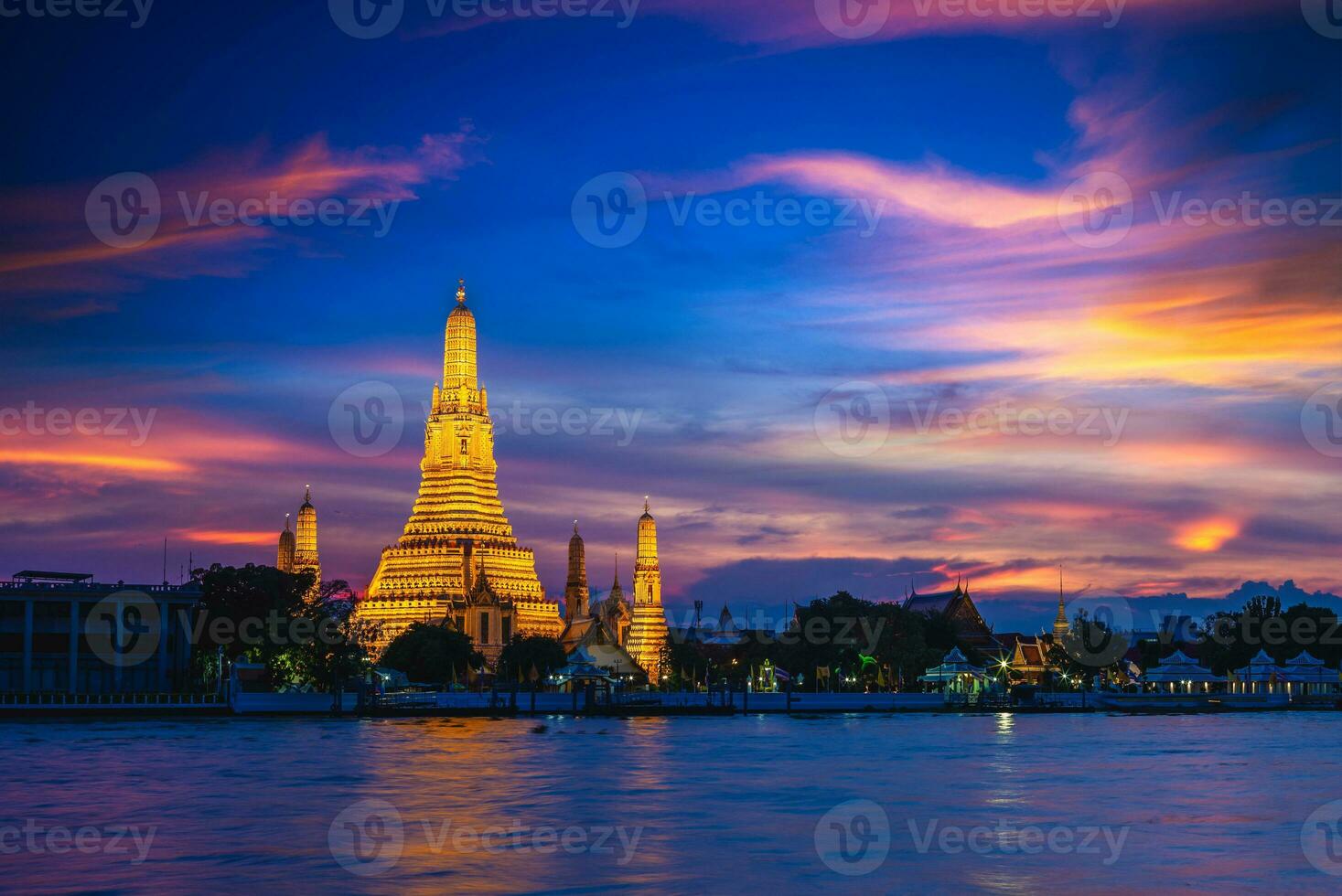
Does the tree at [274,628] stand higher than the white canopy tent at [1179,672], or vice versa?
the tree at [274,628]

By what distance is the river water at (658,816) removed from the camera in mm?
27609

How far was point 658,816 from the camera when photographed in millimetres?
37406

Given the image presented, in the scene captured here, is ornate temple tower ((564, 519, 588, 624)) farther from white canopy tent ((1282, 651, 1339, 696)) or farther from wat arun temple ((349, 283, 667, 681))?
white canopy tent ((1282, 651, 1339, 696))

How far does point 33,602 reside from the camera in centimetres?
8894

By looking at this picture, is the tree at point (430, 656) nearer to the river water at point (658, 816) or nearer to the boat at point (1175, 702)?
the river water at point (658, 816)

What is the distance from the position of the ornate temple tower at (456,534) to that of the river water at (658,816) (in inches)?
2410

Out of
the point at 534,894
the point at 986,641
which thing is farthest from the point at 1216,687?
the point at 534,894

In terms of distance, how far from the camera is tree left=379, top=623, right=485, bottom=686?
111812 mm

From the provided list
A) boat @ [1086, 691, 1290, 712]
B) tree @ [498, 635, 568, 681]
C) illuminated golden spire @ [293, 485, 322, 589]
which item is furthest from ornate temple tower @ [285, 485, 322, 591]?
boat @ [1086, 691, 1290, 712]

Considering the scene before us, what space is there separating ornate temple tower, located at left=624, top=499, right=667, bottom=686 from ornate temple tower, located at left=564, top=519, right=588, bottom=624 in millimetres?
6267

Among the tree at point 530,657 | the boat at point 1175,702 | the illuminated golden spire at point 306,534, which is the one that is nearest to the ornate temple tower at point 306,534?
the illuminated golden spire at point 306,534

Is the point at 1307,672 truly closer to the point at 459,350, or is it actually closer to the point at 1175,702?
the point at 1175,702

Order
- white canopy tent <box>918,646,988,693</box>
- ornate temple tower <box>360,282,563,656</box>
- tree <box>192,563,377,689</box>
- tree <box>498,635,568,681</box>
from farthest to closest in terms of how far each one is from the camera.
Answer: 1. ornate temple tower <box>360,282,563,656</box>
2. tree <box>498,635,568,681</box>
3. white canopy tent <box>918,646,988,693</box>
4. tree <box>192,563,377,689</box>

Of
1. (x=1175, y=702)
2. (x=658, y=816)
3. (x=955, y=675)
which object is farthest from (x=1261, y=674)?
(x=658, y=816)
